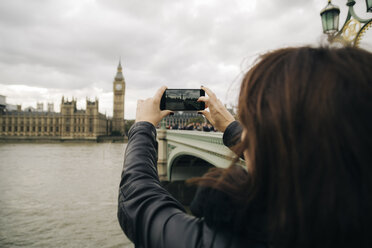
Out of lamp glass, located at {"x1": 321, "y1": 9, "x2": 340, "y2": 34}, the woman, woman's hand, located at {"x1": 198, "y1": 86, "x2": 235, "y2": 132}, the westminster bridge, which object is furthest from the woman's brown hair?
the westminster bridge

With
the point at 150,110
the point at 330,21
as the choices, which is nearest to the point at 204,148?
the point at 330,21

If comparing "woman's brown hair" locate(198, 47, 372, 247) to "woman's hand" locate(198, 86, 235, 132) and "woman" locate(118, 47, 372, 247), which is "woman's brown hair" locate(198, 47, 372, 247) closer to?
"woman" locate(118, 47, 372, 247)

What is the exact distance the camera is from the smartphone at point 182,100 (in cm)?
160

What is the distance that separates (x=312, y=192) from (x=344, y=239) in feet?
0.36

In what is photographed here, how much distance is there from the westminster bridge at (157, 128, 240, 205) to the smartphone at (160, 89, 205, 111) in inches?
228

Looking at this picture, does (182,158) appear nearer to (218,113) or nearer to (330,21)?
(330,21)

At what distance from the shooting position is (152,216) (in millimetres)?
753

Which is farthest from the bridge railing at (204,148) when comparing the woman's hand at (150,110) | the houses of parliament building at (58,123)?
the houses of parliament building at (58,123)

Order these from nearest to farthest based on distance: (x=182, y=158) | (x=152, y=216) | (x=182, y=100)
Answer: (x=152, y=216) → (x=182, y=100) → (x=182, y=158)

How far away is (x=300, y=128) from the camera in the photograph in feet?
1.98

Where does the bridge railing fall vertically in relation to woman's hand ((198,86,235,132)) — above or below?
below

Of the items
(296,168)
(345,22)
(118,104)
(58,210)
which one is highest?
(118,104)

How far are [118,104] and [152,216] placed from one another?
88.6m

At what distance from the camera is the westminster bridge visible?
29.1 ft
